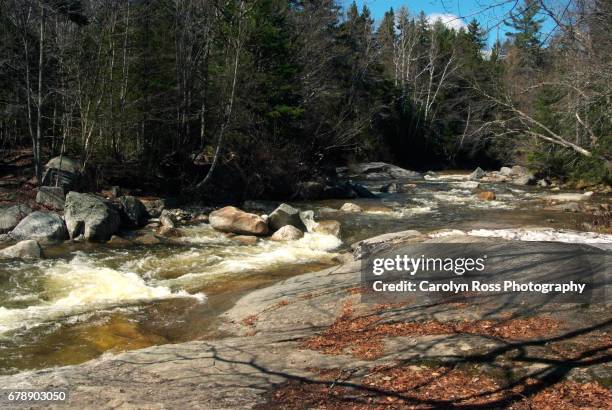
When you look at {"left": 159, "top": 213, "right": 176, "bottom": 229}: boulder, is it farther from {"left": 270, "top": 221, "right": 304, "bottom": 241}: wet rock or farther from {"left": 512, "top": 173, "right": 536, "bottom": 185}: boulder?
{"left": 512, "top": 173, "right": 536, "bottom": 185}: boulder

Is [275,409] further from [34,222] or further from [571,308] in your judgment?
[34,222]

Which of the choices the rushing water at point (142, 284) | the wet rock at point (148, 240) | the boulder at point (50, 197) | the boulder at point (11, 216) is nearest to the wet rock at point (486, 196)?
the rushing water at point (142, 284)

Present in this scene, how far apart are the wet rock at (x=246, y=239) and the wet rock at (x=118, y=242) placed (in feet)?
9.04

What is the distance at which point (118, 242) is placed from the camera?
13.9 metres

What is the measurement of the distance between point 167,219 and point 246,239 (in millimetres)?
2886

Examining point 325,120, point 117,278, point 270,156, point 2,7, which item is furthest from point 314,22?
point 117,278

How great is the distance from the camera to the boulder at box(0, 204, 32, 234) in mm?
13858

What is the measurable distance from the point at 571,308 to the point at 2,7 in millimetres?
17894

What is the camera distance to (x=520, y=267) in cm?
722

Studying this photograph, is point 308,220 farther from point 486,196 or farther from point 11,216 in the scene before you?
point 486,196

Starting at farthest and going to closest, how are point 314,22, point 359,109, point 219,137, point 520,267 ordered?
point 359,109 → point 314,22 → point 219,137 → point 520,267

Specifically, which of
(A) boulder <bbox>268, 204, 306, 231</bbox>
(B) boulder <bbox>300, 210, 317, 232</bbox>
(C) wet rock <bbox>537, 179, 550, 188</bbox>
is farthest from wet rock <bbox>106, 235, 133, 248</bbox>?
(C) wet rock <bbox>537, 179, 550, 188</bbox>

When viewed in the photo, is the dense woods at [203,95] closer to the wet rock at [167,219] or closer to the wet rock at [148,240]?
the wet rock at [167,219]

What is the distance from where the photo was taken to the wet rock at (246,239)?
1452 centimetres
